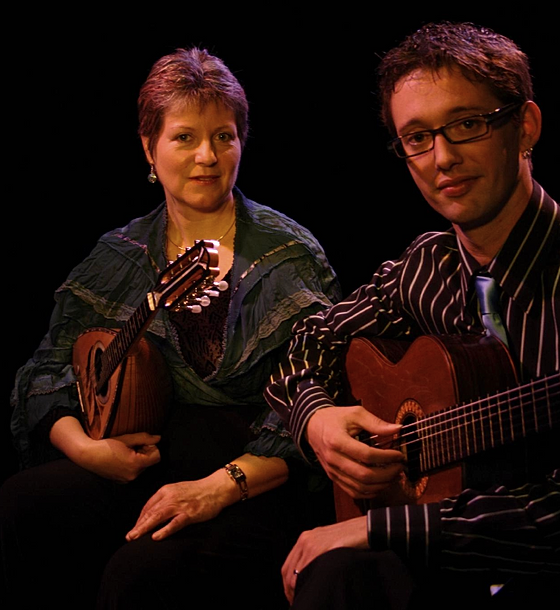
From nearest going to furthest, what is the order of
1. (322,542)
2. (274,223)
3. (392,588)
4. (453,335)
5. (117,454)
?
(392,588)
(322,542)
(453,335)
(117,454)
(274,223)

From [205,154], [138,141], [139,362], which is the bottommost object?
[139,362]

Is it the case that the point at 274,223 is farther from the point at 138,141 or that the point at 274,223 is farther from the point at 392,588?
the point at 392,588

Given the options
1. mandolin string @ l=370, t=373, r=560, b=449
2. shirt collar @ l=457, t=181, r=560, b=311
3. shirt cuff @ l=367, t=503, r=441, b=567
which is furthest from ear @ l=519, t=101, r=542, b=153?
shirt cuff @ l=367, t=503, r=441, b=567

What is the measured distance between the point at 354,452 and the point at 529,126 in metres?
0.84

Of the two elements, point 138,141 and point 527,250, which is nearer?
point 527,250

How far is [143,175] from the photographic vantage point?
338 cm

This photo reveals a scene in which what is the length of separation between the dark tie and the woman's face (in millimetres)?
1050

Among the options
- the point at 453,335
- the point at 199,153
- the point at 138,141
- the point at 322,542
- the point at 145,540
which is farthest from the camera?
the point at 138,141

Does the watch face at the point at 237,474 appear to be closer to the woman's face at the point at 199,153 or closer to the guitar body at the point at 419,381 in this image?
the guitar body at the point at 419,381

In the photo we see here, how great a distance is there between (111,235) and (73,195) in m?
0.71

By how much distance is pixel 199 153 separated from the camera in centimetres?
248

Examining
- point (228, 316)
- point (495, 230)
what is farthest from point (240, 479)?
point (495, 230)

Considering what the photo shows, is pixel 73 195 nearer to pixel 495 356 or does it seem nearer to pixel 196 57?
pixel 196 57

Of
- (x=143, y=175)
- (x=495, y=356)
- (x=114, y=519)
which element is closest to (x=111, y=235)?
(x=143, y=175)
